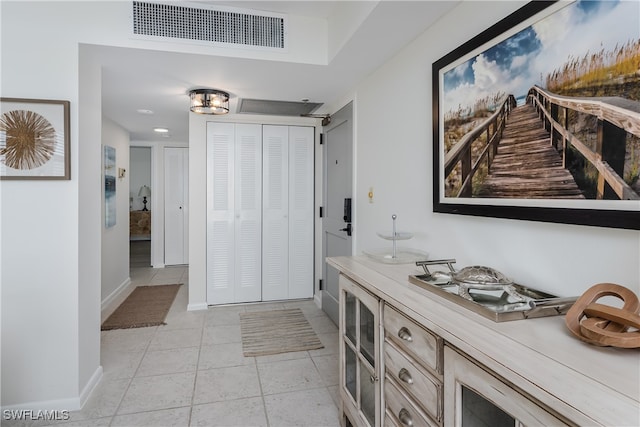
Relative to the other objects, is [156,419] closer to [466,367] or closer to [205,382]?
[205,382]

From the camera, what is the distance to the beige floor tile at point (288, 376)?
241 cm

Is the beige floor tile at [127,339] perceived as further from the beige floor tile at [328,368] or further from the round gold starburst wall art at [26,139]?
the round gold starburst wall art at [26,139]

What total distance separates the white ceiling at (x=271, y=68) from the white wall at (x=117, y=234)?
35.6 inches

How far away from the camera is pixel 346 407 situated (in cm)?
192

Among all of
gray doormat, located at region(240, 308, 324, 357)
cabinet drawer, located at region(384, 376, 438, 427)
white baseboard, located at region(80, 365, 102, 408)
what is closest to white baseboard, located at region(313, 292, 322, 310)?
gray doormat, located at region(240, 308, 324, 357)

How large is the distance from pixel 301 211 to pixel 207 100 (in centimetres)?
170

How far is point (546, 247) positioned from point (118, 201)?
4878 millimetres

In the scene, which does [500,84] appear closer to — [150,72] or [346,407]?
[346,407]

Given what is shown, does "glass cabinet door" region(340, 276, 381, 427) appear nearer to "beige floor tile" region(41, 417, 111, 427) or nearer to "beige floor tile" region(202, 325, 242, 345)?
"beige floor tile" region(41, 417, 111, 427)

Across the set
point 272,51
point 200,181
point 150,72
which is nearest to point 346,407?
point 272,51

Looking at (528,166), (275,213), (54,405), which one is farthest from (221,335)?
(528,166)

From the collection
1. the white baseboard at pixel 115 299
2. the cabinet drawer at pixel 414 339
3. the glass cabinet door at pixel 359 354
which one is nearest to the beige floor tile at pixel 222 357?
the glass cabinet door at pixel 359 354

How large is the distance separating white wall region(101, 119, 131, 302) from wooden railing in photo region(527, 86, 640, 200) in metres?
4.35

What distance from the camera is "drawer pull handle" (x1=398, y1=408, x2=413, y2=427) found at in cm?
125
